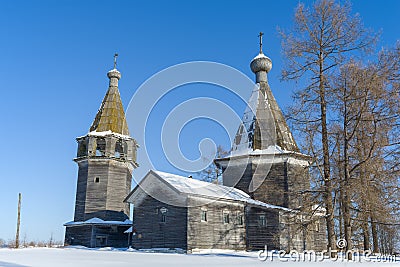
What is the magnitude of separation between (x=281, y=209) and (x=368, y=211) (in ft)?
32.1

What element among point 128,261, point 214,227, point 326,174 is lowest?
point 128,261

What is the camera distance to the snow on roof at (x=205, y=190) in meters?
23.3

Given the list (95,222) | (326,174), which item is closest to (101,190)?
(95,222)

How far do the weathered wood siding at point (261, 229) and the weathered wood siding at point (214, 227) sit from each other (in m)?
0.40

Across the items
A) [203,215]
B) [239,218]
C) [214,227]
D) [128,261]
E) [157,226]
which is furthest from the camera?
[239,218]

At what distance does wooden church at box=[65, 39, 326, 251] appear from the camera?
23109mm

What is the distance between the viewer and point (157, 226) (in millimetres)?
23719

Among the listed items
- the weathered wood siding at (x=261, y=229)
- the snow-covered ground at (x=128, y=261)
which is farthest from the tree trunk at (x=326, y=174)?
the weathered wood siding at (x=261, y=229)

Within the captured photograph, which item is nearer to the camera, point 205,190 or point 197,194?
point 197,194

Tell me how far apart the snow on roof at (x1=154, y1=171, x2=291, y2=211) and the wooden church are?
0.09 metres

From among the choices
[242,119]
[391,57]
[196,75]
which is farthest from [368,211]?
[242,119]

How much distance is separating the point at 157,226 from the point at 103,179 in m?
7.96

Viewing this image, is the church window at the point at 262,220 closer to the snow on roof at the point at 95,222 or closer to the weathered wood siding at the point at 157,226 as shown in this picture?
the weathered wood siding at the point at 157,226

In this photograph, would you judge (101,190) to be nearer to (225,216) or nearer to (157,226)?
(157,226)
